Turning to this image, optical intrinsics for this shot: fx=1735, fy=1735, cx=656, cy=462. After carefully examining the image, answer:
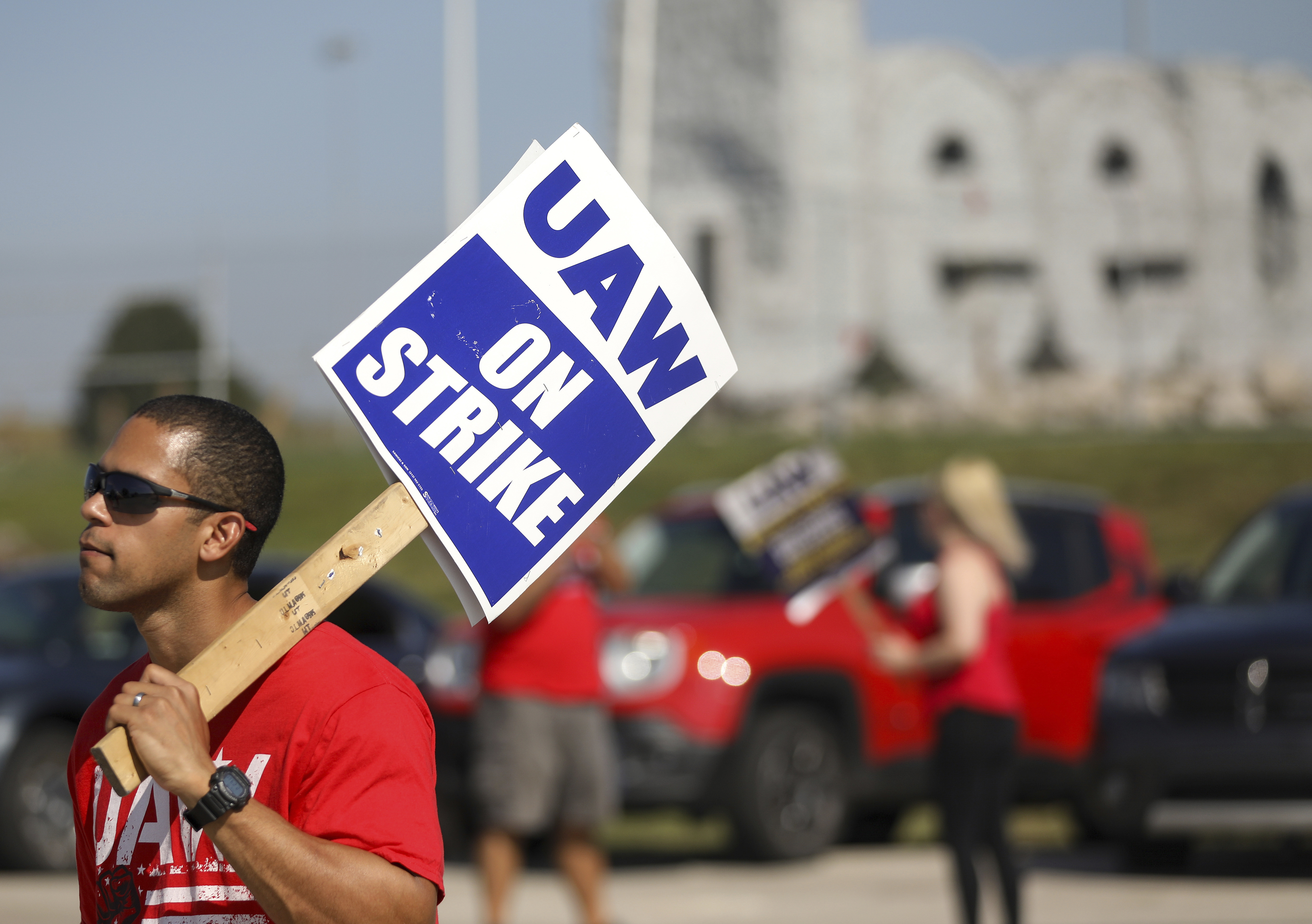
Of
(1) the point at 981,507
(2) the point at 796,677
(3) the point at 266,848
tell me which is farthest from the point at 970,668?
(3) the point at 266,848

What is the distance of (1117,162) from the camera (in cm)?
3291

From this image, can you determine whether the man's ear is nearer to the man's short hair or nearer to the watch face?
the man's short hair

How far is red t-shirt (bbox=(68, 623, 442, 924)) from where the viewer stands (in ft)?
7.43

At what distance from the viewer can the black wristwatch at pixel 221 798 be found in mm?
2178

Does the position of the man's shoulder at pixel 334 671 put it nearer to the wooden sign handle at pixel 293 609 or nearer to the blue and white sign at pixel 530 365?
the wooden sign handle at pixel 293 609

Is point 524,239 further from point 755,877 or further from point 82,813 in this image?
point 755,877

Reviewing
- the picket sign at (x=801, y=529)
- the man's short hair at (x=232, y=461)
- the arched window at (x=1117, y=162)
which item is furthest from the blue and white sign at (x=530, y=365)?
the arched window at (x=1117, y=162)

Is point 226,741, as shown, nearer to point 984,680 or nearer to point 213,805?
point 213,805

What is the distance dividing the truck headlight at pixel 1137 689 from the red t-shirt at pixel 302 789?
6889 millimetres

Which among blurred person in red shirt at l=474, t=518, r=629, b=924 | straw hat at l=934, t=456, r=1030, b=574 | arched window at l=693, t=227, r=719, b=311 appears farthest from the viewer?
arched window at l=693, t=227, r=719, b=311

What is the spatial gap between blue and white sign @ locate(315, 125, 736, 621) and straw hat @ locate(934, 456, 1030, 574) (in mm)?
4074

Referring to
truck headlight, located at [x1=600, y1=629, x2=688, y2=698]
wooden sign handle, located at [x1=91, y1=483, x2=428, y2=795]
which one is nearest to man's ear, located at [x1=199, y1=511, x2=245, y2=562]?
wooden sign handle, located at [x1=91, y1=483, x2=428, y2=795]

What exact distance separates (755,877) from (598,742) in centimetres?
252

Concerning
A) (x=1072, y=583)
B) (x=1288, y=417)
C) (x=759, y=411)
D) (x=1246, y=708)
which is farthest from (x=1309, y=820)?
(x=759, y=411)
